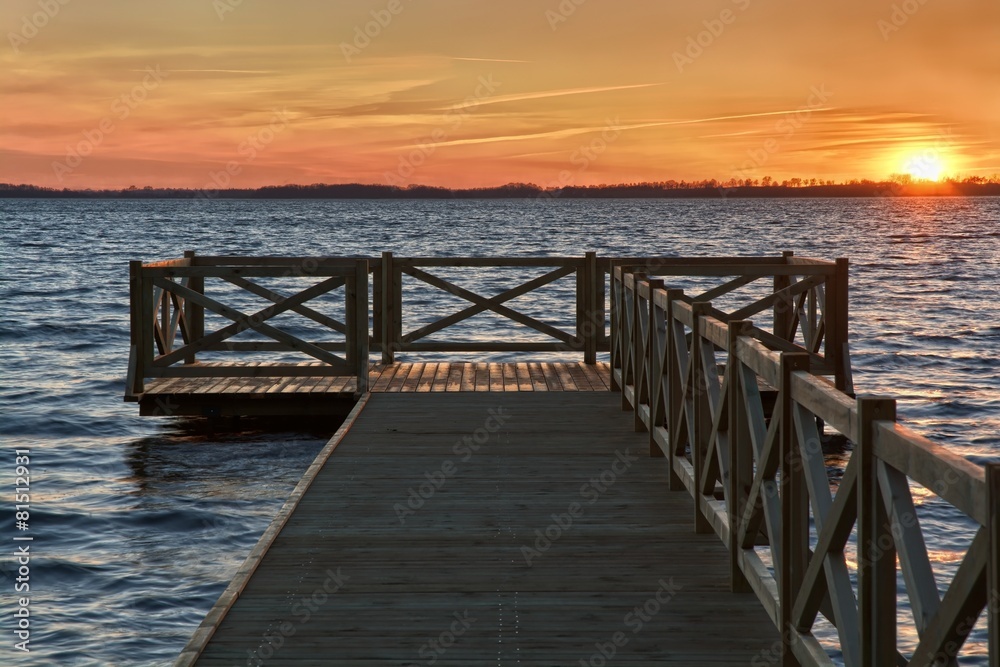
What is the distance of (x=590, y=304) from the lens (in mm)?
11477

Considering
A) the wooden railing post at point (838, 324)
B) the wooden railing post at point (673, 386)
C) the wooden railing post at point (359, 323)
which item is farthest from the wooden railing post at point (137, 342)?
the wooden railing post at point (838, 324)

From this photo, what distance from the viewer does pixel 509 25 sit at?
19344 millimetres

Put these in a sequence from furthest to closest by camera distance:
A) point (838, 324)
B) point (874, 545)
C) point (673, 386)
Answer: point (838, 324)
point (673, 386)
point (874, 545)

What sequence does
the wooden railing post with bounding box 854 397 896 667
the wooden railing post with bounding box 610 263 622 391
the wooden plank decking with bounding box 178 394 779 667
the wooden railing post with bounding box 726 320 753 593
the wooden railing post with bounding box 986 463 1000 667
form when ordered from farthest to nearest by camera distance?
the wooden railing post with bounding box 610 263 622 391 → the wooden railing post with bounding box 726 320 753 593 → the wooden plank decking with bounding box 178 394 779 667 → the wooden railing post with bounding box 854 397 896 667 → the wooden railing post with bounding box 986 463 1000 667

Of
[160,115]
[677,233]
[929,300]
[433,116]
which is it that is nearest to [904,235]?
[677,233]

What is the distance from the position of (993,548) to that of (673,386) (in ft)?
14.4

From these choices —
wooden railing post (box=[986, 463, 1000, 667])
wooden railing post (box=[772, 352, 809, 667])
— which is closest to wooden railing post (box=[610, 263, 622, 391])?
wooden railing post (box=[772, 352, 809, 667])

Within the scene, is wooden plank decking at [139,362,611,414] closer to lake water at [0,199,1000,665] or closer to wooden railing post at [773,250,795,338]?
lake water at [0,199,1000,665]

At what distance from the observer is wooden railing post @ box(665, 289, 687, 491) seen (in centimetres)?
619

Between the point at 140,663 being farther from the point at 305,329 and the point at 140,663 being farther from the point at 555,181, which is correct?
the point at 555,181

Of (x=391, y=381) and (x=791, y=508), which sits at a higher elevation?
(x=791, y=508)

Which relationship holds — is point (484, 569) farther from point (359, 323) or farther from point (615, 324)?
point (359, 323)

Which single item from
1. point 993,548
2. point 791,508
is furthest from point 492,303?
point 993,548

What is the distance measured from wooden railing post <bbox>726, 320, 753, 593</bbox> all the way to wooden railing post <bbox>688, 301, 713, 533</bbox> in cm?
68
